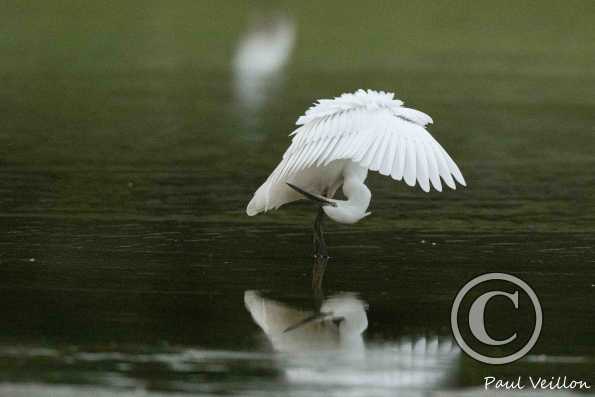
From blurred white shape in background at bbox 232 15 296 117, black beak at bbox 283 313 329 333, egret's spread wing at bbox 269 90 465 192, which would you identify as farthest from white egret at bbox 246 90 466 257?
blurred white shape in background at bbox 232 15 296 117

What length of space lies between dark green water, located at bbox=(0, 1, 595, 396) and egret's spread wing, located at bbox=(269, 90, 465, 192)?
68 cm

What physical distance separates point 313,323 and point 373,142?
2196 millimetres

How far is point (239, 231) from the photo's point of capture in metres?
12.3

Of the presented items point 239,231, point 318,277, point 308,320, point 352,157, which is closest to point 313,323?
point 308,320

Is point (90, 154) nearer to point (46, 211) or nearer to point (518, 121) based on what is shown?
point (46, 211)

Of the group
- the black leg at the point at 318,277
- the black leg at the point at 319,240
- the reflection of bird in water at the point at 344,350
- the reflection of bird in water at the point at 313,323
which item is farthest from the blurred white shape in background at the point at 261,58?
the reflection of bird in water at the point at 344,350

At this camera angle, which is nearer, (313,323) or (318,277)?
(313,323)

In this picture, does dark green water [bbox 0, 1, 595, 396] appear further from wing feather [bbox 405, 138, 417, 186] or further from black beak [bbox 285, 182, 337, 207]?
wing feather [bbox 405, 138, 417, 186]

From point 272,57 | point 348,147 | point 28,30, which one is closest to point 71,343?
point 348,147

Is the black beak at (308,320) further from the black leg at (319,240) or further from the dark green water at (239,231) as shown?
the black leg at (319,240)

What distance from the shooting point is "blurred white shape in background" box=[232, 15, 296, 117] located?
2522 cm

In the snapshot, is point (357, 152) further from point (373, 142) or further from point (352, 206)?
point (352, 206)

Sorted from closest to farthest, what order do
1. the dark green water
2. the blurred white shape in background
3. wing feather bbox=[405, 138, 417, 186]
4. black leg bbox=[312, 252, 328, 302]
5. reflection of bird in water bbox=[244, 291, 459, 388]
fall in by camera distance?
reflection of bird in water bbox=[244, 291, 459, 388] < the dark green water < black leg bbox=[312, 252, 328, 302] < wing feather bbox=[405, 138, 417, 186] < the blurred white shape in background

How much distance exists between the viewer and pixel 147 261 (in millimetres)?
10938
